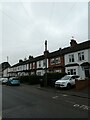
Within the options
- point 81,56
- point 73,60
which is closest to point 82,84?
point 81,56

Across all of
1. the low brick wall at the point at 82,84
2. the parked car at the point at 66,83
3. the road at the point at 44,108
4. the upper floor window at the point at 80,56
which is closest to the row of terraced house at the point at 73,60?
the upper floor window at the point at 80,56

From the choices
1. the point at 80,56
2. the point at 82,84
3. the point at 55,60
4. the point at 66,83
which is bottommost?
the point at 82,84

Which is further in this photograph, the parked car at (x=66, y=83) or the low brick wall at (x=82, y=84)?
the parked car at (x=66, y=83)

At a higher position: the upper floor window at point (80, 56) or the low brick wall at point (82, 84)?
the upper floor window at point (80, 56)

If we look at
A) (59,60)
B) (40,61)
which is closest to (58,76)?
(59,60)

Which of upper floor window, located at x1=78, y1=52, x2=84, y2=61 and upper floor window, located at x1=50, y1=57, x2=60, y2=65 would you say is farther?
upper floor window, located at x1=50, y1=57, x2=60, y2=65

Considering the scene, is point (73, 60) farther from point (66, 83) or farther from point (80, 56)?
point (66, 83)

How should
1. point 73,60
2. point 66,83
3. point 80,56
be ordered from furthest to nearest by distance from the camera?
point 73,60, point 80,56, point 66,83

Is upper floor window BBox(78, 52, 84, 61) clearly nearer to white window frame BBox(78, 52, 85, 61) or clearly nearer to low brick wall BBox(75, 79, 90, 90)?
white window frame BBox(78, 52, 85, 61)

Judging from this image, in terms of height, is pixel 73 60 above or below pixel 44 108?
above

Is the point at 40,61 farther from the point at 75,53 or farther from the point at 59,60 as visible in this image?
the point at 75,53

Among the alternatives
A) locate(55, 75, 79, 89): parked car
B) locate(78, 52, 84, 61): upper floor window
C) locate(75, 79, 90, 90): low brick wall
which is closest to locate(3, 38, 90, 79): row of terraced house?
locate(78, 52, 84, 61): upper floor window

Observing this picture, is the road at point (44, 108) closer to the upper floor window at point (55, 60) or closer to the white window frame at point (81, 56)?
the white window frame at point (81, 56)

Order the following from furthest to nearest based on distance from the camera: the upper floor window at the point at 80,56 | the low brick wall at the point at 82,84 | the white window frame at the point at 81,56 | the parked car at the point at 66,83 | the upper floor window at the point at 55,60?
the upper floor window at the point at 55,60, the upper floor window at the point at 80,56, the white window frame at the point at 81,56, the parked car at the point at 66,83, the low brick wall at the point at 82,84
